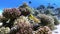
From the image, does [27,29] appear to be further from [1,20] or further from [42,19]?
[1,20]

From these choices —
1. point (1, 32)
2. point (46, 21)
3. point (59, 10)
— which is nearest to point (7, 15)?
point (1, 32)

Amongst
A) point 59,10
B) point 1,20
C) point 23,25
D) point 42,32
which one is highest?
point 59,10

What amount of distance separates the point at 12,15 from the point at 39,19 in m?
1.62

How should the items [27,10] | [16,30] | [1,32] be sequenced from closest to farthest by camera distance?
[16,30], [1,32], [27,10]

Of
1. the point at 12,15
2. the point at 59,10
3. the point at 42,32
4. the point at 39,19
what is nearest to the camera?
the point at 42,32

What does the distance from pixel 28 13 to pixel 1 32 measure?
336cm

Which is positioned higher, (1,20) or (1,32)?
(1,20)

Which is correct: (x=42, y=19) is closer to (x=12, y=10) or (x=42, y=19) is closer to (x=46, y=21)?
(x=46, y=21)

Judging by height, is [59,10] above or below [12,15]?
above

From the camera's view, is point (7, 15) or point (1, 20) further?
point (1, 20)

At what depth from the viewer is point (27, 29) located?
5.81m

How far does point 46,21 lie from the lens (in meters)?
8.37

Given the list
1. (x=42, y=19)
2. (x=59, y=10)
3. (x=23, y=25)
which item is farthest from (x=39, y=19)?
(x=59, y=10)

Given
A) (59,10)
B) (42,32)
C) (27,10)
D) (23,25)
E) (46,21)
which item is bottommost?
→ (42,32)
